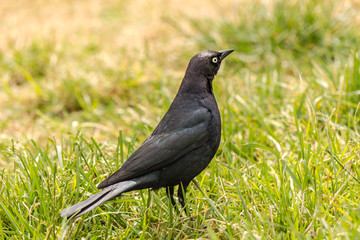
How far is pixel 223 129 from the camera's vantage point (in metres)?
4.04

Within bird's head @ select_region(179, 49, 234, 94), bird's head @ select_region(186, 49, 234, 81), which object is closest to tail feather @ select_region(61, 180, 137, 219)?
bird's head @ select_region(179, 49, 234, 94)

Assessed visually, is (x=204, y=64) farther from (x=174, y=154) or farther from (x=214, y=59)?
(x=174, y=154)

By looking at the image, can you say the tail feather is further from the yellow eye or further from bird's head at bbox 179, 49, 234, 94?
the yellow eye

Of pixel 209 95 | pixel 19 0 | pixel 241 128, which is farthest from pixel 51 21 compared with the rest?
pixel 209 95

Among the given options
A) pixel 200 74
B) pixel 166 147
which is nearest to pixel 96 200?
pixel 166 147

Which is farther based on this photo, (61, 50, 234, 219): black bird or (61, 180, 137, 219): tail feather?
(61, 50, 234, 219): black bird

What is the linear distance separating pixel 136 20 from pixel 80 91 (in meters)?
2.36

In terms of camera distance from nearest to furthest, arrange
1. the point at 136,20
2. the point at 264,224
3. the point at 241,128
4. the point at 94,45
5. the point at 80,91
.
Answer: the point at 264,224 → the point at 241,128 → the point at 80,91 → the point at 94,45 → the point at 136,20

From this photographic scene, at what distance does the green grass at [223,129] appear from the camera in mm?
2910

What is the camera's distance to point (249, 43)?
6035 mm

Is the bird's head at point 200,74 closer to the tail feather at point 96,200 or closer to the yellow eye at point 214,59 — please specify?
the yellow eye at point 214,59

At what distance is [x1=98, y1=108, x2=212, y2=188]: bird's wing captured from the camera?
2945mm

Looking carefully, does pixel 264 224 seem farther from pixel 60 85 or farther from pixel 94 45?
pixel 94 45

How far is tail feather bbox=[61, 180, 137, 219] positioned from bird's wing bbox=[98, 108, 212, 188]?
0.12 feet
